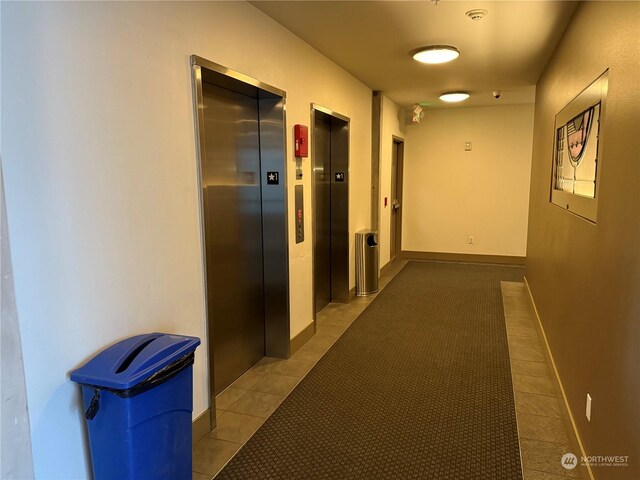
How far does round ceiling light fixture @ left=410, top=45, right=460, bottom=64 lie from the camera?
12.4ft

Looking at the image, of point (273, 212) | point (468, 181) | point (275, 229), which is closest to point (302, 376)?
point (275, 229)

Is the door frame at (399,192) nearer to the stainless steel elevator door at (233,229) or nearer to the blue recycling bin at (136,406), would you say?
the stainless steel elevator door at (233,229)

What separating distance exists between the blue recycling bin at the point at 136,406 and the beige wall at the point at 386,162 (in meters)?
4.71

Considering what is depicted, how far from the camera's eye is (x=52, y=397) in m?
1.64

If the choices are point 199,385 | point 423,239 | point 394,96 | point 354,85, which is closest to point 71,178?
point 199,385

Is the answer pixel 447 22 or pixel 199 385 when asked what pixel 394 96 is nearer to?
pixel 447 22

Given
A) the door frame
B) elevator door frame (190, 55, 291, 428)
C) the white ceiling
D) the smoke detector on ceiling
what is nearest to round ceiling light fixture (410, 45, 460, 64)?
the white ceiling

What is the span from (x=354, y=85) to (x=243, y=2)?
2459 millimetres

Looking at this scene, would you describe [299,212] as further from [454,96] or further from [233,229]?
[454,96]

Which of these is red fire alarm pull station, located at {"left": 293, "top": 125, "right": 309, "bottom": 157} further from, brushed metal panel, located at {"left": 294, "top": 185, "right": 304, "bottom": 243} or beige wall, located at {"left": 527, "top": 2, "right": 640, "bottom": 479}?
beige wall, located at {"left": 527, "top": 2, "right": 640, "bottom": 479}

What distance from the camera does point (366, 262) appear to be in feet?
17.7

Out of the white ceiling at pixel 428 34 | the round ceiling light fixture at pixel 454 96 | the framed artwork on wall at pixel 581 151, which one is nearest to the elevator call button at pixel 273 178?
the white ceiling at pixel 428 34

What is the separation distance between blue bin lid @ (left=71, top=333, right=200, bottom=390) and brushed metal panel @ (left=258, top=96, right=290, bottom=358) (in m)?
1.62

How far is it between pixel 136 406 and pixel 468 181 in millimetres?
6911
